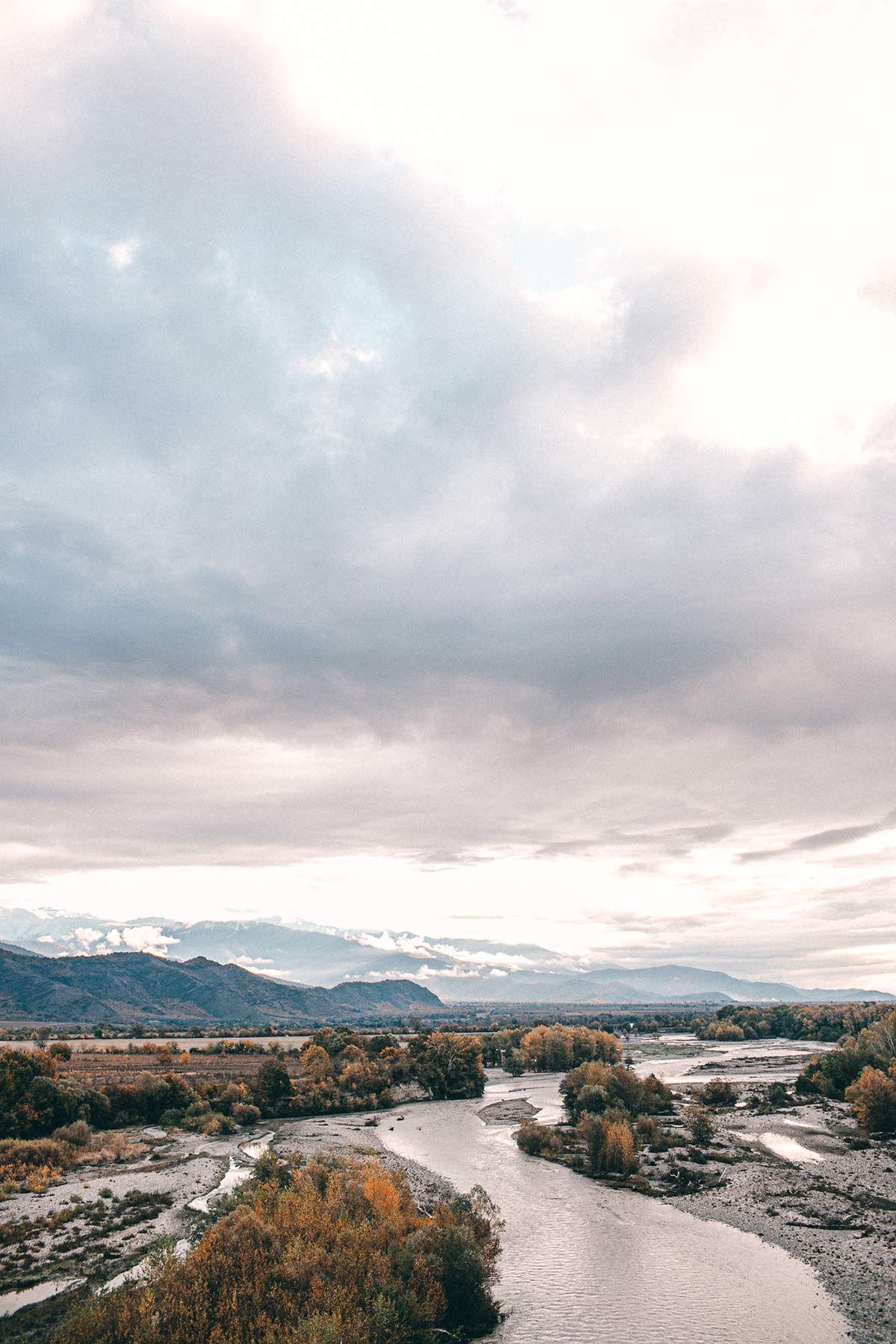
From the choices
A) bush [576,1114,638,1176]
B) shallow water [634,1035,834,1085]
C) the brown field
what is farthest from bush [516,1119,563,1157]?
shallow water [634,1035,834,1085]

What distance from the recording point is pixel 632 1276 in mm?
38156

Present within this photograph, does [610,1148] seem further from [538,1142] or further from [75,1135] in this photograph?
[75,1135]

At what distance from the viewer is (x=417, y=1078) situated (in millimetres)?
114375

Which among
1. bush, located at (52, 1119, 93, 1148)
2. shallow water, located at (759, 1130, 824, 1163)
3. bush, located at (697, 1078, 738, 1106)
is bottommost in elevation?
bush, located at (52, 1119, 93, 1148)

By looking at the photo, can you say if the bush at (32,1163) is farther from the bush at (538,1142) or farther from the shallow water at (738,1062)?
the shallow water at (738,1062)

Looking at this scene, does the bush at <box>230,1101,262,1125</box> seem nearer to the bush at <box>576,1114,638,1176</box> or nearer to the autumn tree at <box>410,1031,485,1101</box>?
the autumn tree at <box>410,1031,485,1101</box>

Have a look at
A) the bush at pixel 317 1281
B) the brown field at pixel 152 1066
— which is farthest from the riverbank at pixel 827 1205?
the brown field at pixel 152 1066

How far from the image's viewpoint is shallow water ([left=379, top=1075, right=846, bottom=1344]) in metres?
31.8

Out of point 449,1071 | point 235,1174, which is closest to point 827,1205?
point 235,1174

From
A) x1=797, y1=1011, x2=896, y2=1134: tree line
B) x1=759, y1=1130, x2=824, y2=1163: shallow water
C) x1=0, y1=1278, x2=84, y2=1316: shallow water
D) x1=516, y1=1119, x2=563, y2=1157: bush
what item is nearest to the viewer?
x1=0, y1=1278, x2=84, y2=1316: shallow water

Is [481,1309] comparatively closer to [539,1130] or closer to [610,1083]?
[539,1130]

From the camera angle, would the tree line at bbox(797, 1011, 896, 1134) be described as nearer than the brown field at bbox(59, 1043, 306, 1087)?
Yes

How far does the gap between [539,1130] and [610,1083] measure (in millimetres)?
16833

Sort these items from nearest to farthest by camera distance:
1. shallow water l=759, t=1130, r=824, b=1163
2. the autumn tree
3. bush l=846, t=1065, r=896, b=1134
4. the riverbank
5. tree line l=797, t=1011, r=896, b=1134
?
the riverbank → shallow water l=759, t=1130, r=824, b=1163 → bush l=846, t=1065, r=896, b=1134 → tree line l=797, t=1011, r=896, b=1134 → the autumn tree
